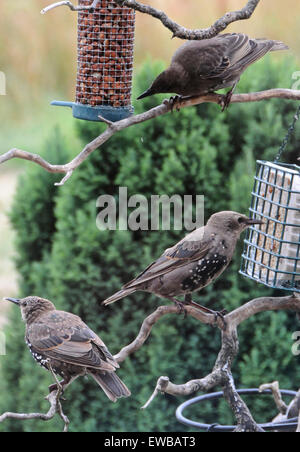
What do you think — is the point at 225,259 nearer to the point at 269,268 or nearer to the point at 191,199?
the point at 269,268

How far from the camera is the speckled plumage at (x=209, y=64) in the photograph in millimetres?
3268

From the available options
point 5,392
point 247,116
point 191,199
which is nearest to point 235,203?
point 191,199

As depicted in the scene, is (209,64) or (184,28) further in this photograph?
(209,64)

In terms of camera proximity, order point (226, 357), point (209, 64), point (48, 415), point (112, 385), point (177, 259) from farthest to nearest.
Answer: point (209, 64)
point (177, 259)
point (112, 385)
point (226, 357)
point (48, 415)

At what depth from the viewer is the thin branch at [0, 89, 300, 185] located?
2383 mm

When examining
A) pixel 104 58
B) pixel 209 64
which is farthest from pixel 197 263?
pixel 104 58

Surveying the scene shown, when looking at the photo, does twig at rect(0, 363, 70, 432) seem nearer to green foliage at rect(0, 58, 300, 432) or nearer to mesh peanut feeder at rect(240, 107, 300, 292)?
mesh peanut feeder at rect(240, 107, 300, 292)

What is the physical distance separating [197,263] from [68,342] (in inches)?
22.7

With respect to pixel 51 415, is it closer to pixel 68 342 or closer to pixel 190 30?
pixel 68 342

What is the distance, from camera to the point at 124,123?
8.81ft

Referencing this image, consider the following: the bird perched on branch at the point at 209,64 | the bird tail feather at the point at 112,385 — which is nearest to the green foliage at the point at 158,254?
the bird perched on branch at the point at 209,64

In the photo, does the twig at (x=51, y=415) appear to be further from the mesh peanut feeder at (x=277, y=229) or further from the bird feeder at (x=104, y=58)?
the bird feeder at (x=104, y=58)

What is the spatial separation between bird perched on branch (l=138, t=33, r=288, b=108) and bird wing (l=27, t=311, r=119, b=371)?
966mm

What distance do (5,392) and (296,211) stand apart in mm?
2260
